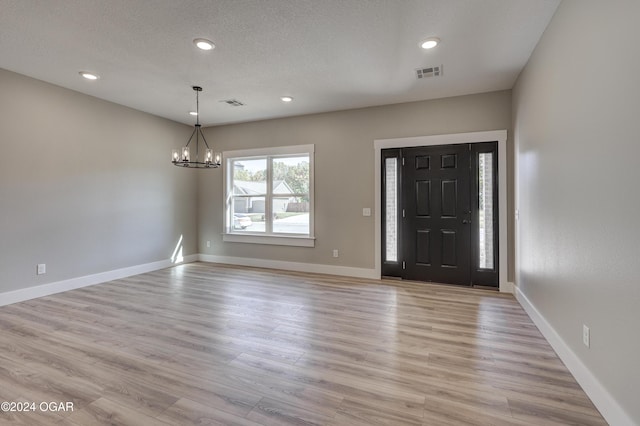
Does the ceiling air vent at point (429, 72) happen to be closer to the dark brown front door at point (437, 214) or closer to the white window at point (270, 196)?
the dark brown front door at point (437, 214)

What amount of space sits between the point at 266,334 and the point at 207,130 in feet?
16.1

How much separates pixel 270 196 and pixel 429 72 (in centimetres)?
344

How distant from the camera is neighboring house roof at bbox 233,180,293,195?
5.75m

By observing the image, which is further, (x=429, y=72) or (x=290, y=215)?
(x=290, y=215)

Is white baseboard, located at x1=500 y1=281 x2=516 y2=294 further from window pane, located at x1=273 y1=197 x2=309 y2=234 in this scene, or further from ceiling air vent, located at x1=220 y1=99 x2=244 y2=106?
ceiling air vent, located at x1=220 y1=99 x2=244 y2=106

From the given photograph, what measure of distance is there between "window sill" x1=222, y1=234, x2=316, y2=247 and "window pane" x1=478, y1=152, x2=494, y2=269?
104 inches

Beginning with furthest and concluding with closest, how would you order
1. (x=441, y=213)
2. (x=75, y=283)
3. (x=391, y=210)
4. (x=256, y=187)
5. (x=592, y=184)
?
(x=256, y=187), (x=391, y=210), (x=441, y=213), (x=75, y=283), (x=592, y=184)

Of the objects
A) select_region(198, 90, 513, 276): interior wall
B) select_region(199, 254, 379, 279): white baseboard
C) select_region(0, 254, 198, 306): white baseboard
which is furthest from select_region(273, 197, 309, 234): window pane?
select_region(0, 254, 198, 306): white baseboard

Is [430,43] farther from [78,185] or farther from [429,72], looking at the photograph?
[78,185]

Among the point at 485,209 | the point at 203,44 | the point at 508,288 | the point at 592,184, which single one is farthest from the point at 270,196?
the point at 592,184

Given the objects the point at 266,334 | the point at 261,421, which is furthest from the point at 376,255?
the point at 261,421

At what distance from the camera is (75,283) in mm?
4348

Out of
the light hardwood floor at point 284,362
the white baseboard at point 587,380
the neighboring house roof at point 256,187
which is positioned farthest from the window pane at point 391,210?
the white baseboard at point 587,380

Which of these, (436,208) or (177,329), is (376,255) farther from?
(177,329)
